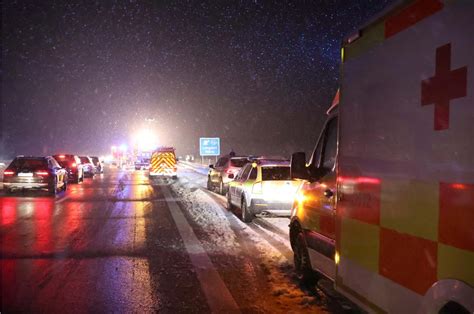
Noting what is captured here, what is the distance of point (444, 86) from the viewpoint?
3.22 m

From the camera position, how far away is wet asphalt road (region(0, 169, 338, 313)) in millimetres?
5715

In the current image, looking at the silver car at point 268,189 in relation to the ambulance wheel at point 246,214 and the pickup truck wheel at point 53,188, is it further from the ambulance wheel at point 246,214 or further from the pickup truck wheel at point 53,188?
the pickup truck wheel at point 53,188

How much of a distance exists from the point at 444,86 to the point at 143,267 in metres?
5.50

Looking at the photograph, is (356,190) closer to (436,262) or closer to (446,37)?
(436,262)

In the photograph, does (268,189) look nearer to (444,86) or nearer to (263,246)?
(263,246)

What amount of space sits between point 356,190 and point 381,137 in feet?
2.09

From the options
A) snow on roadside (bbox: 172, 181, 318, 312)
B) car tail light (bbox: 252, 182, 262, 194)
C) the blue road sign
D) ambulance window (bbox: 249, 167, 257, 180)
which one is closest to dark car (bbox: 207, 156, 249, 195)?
snow on roadside (bbox: 172, 181, 318, 312)

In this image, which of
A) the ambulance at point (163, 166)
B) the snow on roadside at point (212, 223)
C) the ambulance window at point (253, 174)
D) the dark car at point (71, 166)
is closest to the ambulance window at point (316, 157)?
the snow on roadside at point (212, 223)

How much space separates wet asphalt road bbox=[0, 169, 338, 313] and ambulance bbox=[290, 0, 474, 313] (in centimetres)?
137

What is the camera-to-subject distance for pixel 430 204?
10.8 ft

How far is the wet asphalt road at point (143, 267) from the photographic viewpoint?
5.71 metres

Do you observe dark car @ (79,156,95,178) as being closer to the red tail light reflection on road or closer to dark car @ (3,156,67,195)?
dark car @ (3,156,67,195)

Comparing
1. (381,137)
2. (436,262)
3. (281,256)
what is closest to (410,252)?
(436,262)

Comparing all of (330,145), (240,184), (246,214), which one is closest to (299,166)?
(330,145)
